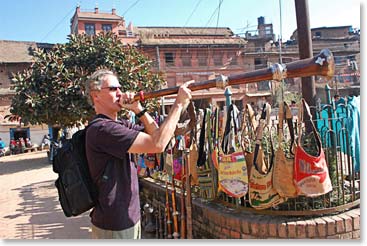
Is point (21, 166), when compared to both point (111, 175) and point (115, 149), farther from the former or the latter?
point (115, 149)

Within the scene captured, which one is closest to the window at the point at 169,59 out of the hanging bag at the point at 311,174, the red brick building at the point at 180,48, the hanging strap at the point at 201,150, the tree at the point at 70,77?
the red brick building at the point at 180,48

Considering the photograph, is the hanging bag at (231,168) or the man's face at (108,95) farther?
the hanging bag at (231,168)

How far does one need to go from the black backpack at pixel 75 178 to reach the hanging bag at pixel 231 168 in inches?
36.6

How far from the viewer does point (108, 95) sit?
4.87 ft

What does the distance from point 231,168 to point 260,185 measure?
0.21 meters

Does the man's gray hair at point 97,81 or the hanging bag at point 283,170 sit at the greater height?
the man's gray hair at point 97,81

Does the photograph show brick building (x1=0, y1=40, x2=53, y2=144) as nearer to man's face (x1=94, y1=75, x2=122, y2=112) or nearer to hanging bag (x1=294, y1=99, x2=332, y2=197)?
man's face (x1=94, y1=75, x2=122, y2=112)

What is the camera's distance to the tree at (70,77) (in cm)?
813

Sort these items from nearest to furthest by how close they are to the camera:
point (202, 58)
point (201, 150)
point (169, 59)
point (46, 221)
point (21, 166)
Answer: point (201, 150), point (46, 221), point (21, 166), point (169, 59), point (202, 58)

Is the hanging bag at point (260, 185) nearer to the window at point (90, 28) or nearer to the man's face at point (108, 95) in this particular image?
Result: the man's face at point (108, 95)

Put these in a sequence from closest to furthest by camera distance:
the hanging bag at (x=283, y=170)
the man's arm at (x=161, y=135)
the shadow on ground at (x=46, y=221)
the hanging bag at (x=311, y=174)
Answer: the man's arm at (x=161, y=135) < the hanging bag at (x=311, y=174) < the hanging bag at (x=283, y=170) < the shadow on ground at (x=46, y=221)

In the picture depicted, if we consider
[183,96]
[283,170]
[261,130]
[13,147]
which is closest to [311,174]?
[283,170]

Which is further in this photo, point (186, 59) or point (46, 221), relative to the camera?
point (186, 59)

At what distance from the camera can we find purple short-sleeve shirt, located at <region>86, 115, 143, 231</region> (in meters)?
1.32
